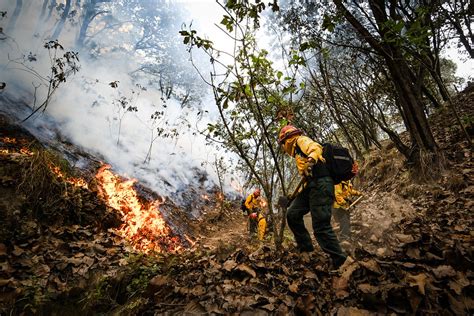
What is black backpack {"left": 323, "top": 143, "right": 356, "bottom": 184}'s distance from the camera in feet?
11.4

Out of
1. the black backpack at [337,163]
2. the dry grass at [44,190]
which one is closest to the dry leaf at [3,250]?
the dry grass at [44,190]

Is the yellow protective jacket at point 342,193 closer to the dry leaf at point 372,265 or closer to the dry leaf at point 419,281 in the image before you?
the dry leaf at point 372,265

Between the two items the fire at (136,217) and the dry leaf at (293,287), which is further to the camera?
the fire at (136,217)

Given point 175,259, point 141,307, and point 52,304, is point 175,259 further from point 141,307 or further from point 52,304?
point 52,304

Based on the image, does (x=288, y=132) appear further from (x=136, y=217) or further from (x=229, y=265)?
(x=136, y=217)

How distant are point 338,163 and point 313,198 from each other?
640 millimetres

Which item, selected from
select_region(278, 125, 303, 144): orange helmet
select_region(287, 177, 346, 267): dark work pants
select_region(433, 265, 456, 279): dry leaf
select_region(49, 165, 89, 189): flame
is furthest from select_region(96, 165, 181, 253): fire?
select_region(433, 265, 456, 279): dry leaf

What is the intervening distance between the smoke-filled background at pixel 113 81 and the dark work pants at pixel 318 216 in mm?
3548

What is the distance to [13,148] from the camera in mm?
5621

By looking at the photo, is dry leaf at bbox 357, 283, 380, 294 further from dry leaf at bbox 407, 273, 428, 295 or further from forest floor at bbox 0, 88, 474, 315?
dry leaf at bbox 407, 273, 428, 295

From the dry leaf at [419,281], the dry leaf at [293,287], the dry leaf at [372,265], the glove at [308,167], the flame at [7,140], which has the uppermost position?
the flame at [7,140]

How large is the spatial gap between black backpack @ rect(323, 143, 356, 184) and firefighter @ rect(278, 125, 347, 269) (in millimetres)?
116

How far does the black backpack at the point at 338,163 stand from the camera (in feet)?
11.4

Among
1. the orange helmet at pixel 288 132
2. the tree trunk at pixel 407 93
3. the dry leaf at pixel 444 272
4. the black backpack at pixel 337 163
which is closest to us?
the dry leaf at pixel 444 272
